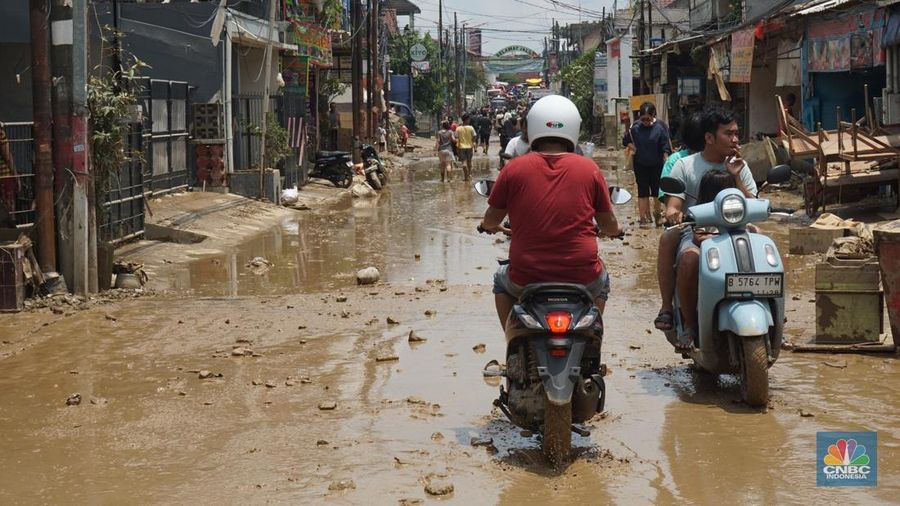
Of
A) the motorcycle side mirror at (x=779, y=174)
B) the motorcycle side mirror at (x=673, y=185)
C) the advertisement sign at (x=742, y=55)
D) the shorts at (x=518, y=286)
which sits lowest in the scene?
the shorts at (x=518, y=286)

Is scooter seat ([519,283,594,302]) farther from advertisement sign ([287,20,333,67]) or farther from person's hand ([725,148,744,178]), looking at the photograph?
advertisement sign ([287,20,333,67])

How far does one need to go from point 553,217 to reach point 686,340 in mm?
1753

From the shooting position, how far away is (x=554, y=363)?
534cm

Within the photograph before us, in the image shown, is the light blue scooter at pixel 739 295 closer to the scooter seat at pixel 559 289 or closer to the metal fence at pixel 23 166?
the scooter seat at pixel 559 289

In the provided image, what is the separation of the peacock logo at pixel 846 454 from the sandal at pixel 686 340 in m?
1.31

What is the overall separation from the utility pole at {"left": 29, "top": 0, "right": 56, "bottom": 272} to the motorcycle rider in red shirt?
20.0 ft

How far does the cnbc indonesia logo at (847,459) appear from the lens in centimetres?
522

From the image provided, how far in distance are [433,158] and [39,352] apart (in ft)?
121

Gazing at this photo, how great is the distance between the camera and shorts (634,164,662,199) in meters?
15.6

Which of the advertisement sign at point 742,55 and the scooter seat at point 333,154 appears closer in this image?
the advertisement sign at point 742,55

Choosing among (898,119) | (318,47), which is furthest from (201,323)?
(318,47)

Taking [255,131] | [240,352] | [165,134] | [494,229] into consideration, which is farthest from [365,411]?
[255,131]

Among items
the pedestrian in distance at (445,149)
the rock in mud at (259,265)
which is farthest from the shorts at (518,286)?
the pedestrian in distance at (445,149)

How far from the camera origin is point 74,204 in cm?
1077
